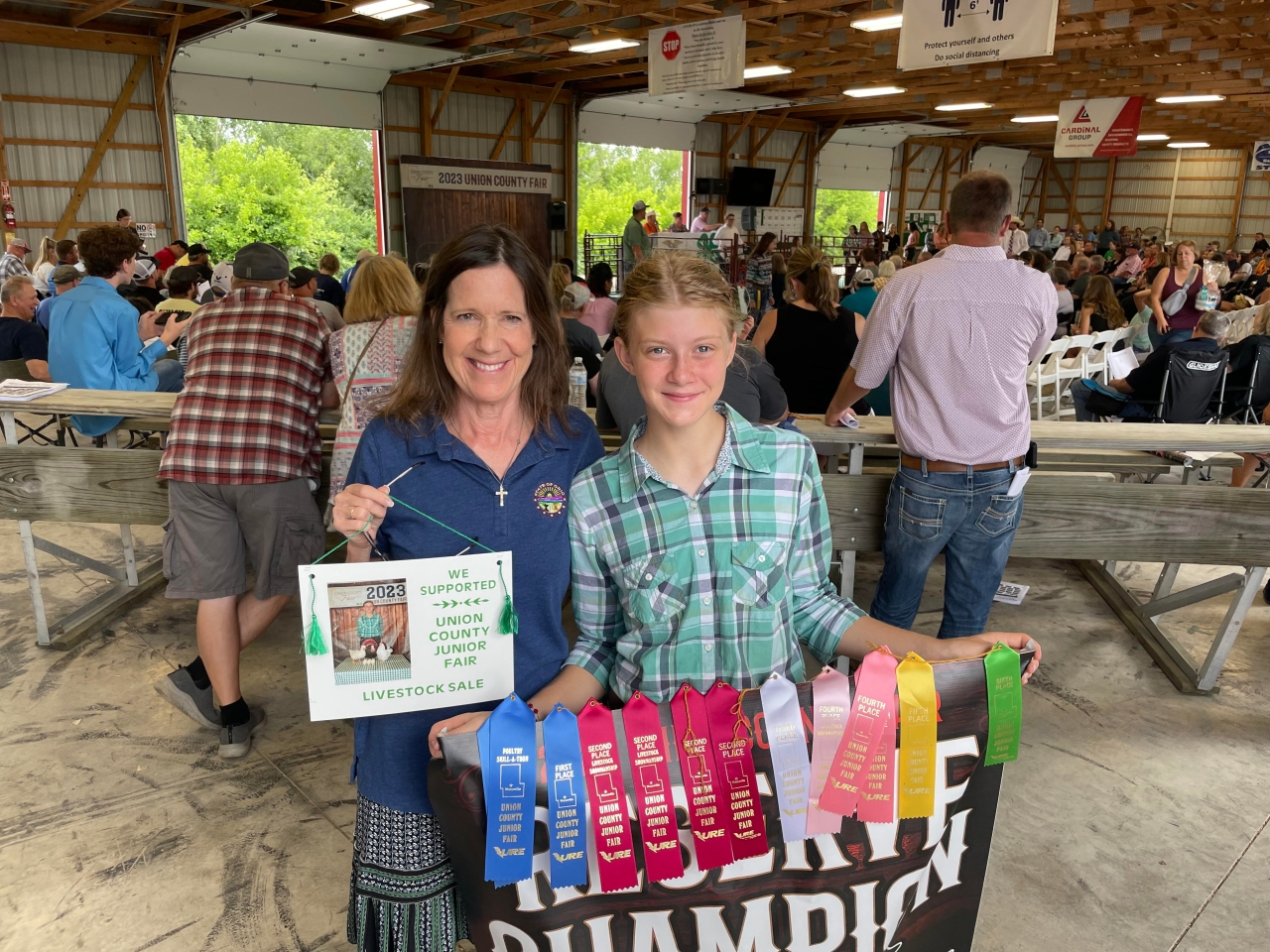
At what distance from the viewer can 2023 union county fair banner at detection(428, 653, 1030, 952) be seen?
1.30 meters

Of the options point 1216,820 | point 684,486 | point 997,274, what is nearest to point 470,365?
point 684,486

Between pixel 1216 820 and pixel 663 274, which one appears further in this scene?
pixel 1216 820

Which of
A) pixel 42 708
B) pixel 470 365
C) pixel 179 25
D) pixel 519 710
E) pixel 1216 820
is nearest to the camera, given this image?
pixel 519 710

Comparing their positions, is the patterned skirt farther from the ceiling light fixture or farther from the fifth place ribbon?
the ceiling light fixture

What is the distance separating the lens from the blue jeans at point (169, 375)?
191 inches

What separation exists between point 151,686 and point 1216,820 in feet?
10.8

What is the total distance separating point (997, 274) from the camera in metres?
2.44

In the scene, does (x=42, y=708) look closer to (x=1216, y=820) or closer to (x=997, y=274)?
(x=997, y=274)

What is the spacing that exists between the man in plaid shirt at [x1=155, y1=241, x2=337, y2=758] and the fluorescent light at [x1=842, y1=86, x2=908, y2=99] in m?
14.4

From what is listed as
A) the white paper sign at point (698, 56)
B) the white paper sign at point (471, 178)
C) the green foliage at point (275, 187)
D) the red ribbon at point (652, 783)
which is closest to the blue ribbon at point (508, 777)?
the red ribbon at point (652, 783)

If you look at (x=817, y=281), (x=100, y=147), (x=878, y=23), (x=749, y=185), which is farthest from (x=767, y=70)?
(x=817, y=281)

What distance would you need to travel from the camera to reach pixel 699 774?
1.25 m

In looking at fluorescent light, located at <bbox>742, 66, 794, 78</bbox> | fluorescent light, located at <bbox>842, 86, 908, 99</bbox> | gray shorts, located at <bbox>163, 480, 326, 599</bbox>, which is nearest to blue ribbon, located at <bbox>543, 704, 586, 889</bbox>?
gray shorts, located at <bbox>163, 480, 326, 599</bbox>

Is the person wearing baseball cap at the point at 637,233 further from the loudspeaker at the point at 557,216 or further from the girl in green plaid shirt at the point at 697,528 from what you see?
the girl in green plaid shirt at the point at 697,528
